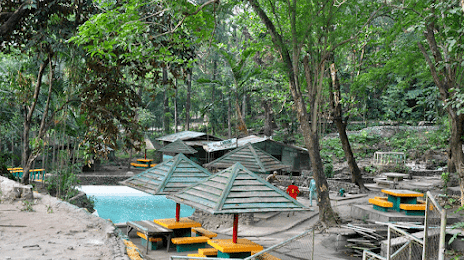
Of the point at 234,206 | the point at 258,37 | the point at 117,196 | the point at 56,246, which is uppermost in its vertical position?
the point at 258,37

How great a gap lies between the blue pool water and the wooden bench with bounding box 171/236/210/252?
30.3 ft

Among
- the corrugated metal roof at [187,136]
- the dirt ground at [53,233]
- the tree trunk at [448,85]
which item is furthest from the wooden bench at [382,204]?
the corrugated metal roof at [187,136]

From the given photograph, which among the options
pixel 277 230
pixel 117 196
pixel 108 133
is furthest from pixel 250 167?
pixel 117 196

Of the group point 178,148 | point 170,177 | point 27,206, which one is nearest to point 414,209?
point 170,177

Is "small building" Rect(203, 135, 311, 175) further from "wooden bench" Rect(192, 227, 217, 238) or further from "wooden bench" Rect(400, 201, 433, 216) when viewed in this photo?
"wooden bench" Rect(192, 227, 217, 238)

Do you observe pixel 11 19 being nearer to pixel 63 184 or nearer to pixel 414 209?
pixel 63 184

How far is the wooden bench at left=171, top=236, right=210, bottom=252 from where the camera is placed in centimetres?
1021

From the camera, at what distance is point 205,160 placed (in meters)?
30.4

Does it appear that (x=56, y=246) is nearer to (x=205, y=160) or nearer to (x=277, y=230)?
(x=277, y=230)

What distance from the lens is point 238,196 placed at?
770 cm

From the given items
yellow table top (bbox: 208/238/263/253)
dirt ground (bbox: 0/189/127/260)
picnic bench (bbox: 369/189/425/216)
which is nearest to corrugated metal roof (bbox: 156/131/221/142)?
picnic bench (bbox: 369/189/425/216)

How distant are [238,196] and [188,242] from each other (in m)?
3.29

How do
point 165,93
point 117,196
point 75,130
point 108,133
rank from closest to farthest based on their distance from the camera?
point 108,133
point 75,130
point 117,196
point 165,93

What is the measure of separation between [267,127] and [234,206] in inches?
1012
